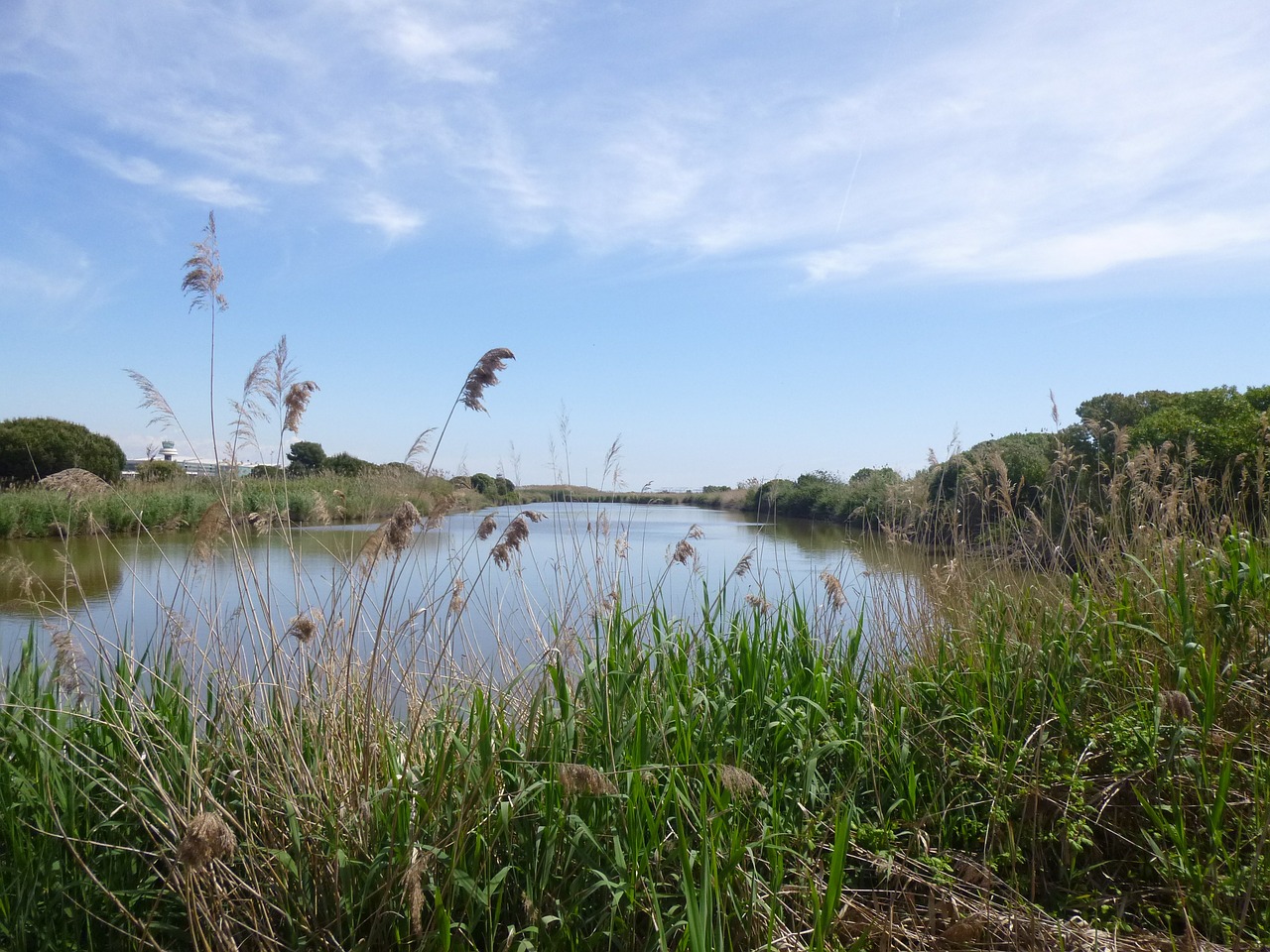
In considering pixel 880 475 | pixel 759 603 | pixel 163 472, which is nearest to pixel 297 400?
pixel 759 603

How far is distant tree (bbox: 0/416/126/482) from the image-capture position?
16.5 meters

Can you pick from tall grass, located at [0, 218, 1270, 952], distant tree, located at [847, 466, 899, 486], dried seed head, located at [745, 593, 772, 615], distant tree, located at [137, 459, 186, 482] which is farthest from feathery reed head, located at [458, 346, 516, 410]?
distant tree, located at [137, 459, 186, 482]

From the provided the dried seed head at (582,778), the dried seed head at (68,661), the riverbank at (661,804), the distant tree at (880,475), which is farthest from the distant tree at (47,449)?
the dried seed head at (582,778)

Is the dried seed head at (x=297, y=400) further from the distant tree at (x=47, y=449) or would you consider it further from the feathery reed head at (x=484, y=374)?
the distant tree at (x=47, y=449)

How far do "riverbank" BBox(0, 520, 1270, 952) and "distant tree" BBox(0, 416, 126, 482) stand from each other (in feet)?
53.4

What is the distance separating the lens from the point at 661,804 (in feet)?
6.75

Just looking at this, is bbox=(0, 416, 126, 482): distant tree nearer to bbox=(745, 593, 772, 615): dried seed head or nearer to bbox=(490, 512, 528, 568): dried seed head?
bbox=(745, 593, 772, 615): dried seed head

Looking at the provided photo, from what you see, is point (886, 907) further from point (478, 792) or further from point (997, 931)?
point (478, 792)

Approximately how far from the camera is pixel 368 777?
202 cm

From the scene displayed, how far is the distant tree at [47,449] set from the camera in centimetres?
1647

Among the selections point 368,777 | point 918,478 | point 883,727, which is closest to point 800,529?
point 918,478

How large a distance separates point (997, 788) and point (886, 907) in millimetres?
612

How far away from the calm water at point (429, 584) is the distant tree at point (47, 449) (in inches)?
202

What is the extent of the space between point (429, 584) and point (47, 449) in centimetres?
1656
